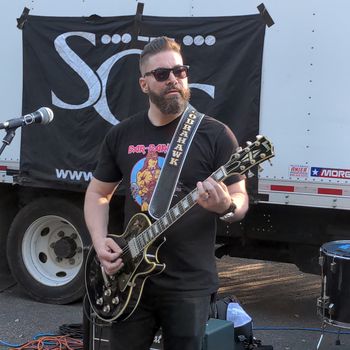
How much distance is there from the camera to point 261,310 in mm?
5379

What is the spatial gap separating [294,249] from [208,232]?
2.78 metres

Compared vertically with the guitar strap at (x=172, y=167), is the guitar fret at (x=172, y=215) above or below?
Result: below

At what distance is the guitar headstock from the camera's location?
2.19 metres

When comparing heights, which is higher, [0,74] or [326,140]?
[0,74]

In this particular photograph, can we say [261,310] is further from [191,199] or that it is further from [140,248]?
[191,199]

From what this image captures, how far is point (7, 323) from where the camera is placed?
16.3ft

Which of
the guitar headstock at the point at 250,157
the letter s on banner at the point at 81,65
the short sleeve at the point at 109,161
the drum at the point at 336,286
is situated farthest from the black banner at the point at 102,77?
the guitar headstock at the point at 250,157

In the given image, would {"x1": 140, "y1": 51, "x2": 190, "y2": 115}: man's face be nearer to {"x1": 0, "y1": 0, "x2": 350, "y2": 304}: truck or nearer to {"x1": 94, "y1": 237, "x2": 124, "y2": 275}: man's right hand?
{"x1": 94, "y1": 237, "x2": 124, "y2": 275}: man's right hand

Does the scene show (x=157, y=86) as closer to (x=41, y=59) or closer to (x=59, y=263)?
(x=41, y=59)

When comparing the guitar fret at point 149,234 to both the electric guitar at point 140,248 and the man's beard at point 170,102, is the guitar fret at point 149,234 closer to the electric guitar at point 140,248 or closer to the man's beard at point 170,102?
the electric guitar at point 140,248

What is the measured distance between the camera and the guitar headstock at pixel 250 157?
219cm

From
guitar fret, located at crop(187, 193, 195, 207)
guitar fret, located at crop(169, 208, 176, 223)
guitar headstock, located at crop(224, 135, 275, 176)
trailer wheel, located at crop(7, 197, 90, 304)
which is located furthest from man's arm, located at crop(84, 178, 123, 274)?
trailer wheel, located at crop(7, 197, 90, 304)

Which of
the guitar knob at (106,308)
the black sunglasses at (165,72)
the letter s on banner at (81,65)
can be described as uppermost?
the letter s on banner at (81,65)

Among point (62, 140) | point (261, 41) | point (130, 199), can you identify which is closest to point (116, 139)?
point (130, 199)
